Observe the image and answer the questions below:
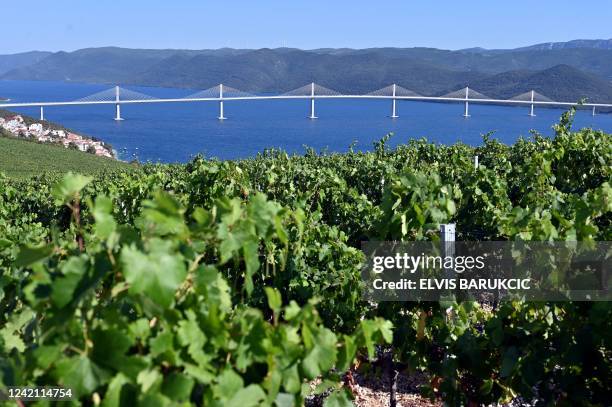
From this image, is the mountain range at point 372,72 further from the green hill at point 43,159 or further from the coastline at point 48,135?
the green hill at point 43,159

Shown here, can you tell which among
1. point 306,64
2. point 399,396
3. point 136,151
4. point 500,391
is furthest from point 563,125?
point 306,64

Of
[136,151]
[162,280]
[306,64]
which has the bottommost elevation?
[136,151]

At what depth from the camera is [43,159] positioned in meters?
34.1

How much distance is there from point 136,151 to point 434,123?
90.6ft

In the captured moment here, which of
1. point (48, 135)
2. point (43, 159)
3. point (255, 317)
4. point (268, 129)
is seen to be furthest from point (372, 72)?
point (255, 317)

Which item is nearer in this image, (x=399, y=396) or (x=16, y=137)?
(x=399, y=396)

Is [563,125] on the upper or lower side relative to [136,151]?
upper

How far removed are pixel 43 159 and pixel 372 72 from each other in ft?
273

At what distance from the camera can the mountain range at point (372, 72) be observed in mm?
85750

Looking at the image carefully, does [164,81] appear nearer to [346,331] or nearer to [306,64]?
[306,64]

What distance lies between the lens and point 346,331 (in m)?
2.87

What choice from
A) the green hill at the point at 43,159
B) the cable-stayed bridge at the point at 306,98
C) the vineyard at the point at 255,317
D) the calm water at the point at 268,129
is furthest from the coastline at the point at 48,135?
the vineyard at the point at 255,317

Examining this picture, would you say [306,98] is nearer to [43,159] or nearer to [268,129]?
[268,129]

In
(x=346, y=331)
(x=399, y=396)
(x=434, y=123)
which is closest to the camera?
(x=346, y=331)
